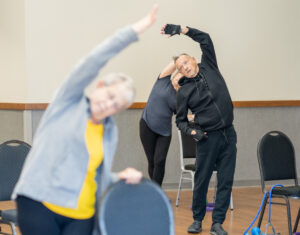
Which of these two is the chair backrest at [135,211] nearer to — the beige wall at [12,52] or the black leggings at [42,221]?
the black leggings at [42,221]

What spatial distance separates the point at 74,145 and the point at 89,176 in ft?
0.44

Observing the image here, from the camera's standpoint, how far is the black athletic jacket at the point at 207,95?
4.35 m

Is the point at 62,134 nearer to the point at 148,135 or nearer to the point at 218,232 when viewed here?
the point at 218,232

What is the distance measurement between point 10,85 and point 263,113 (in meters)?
3.30

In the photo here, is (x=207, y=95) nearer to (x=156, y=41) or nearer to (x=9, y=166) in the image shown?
(x=9, y=166)

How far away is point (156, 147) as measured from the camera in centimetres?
555

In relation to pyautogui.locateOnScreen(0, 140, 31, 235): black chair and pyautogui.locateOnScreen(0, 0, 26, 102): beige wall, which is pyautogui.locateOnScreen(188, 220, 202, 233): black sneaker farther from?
pyautogui.locateOnScreen(0, 0, 26, 102): beige wall

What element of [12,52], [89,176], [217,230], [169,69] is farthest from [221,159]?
[12,52]

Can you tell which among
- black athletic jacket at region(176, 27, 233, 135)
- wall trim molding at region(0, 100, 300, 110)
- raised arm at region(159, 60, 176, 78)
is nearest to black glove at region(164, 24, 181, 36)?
black athletic jacket at region(176, 27, 233, 135)

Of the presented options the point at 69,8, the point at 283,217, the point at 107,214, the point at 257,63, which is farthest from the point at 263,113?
the point at 107,214

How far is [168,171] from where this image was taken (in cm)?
696

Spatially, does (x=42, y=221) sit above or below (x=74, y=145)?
below

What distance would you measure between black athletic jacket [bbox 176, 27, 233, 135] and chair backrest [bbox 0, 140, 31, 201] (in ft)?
4.69

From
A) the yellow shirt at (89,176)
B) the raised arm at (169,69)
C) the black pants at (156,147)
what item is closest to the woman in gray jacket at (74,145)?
the yellow shirt at (89,176)
